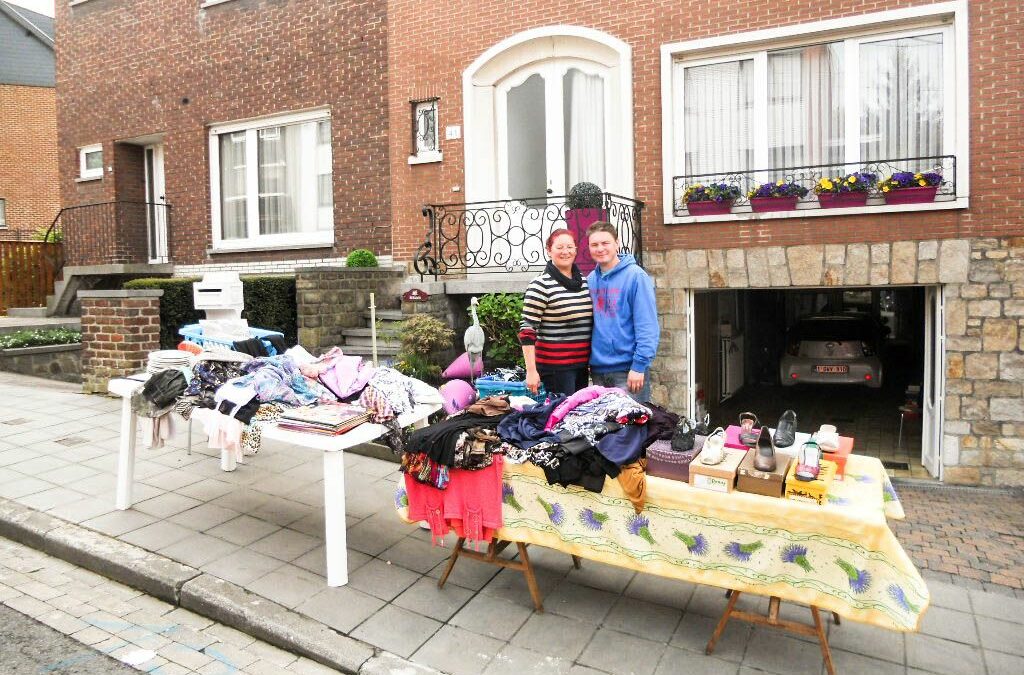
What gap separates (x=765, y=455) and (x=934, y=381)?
205 inches

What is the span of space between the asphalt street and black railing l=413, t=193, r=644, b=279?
595 centimetres

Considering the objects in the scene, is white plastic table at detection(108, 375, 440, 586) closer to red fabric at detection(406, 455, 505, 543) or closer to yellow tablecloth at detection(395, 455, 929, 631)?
red fabric at detection(406, 455, 505, 543)

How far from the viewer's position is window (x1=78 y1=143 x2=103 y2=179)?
14672mm

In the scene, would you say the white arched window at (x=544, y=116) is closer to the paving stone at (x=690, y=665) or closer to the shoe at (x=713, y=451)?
the shoe at (x=713, y=451)

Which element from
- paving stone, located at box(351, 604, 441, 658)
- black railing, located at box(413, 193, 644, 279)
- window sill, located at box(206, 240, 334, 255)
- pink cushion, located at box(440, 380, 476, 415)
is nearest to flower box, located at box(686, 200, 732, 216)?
black railing, located at box(413, 193, 644, 279)

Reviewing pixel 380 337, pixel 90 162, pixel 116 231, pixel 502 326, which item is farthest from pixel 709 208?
pixel 90 162

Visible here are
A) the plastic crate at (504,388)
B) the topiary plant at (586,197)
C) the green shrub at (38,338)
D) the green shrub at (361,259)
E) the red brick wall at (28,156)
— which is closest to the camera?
the plastic crate at (504,388)

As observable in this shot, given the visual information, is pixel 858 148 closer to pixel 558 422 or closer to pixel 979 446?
pixel 979 446

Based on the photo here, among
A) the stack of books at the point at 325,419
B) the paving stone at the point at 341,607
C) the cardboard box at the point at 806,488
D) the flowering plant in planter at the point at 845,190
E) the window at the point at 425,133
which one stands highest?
the window at the point at 425,133

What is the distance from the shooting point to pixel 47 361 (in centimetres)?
1152

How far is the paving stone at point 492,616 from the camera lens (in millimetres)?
3854

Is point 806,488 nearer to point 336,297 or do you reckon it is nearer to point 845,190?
point 845,190

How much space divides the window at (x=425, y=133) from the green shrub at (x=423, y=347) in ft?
8.41

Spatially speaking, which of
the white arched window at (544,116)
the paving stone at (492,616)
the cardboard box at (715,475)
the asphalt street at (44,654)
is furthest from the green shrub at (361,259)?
the cardboard box at (715,475)
